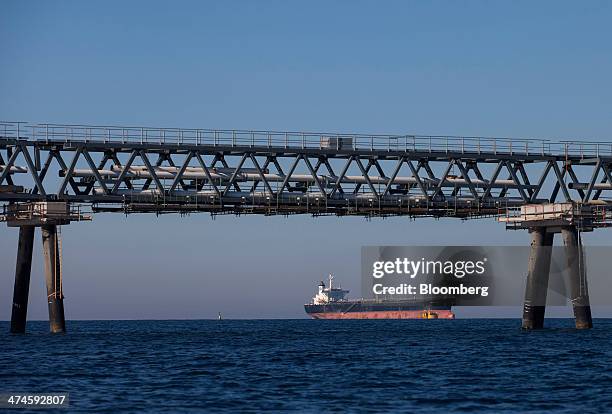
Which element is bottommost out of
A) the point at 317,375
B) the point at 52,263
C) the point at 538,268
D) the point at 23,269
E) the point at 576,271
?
the point at 317,375

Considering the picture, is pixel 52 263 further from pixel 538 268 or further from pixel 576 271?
pixel 576 271

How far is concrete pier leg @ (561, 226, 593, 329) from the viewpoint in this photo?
87.6m

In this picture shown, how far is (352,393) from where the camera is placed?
151 feet

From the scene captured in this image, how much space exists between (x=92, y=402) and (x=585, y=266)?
5469 cm

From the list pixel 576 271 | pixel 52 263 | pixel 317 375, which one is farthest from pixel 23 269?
pixel 576 271

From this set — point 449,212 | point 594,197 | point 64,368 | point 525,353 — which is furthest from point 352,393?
point 594,197

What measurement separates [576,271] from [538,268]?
290cm

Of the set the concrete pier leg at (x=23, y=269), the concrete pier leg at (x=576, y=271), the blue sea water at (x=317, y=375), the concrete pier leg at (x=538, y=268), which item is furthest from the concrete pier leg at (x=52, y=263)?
the concrete pier leg at (x=576, y=271)

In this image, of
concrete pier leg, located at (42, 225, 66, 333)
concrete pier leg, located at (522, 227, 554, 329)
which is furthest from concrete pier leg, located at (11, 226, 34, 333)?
concrete pier leg, located at (522, 227, 554, 329)

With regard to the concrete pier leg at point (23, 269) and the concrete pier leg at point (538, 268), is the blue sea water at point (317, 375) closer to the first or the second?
the concrete pier leg at point (23, 269)

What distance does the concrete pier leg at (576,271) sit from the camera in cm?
8762

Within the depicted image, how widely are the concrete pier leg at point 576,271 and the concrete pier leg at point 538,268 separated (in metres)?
1.89

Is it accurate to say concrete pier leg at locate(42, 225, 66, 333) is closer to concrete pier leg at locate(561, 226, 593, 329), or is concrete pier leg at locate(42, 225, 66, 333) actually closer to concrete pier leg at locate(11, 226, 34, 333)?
concrete pier leg at locate(11, 226, 34, 333)

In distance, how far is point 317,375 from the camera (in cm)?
5344
